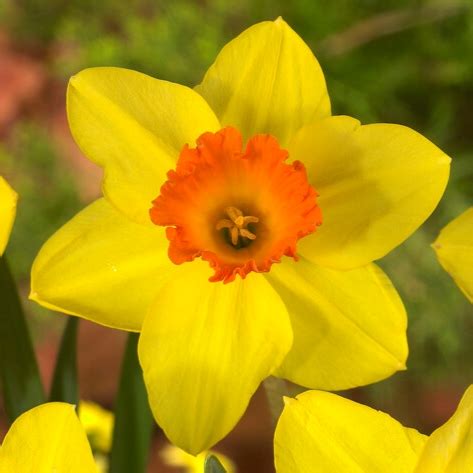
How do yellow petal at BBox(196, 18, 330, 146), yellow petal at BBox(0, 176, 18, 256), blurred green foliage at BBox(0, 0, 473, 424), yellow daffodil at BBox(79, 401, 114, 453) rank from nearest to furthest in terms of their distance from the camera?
yellow petal at BBox(0, 176, 18, 256) < yellow petal at BBox(196, 18, 330, 146) < yellow daffodil at BBox(79, 401, 114, 453) < blurred green foliage at BBox(0, 0, 473, 424)

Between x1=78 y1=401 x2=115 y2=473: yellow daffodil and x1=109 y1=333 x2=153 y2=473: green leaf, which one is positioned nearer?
x1=109 y1=333 x2=153 y2=473: green leaf

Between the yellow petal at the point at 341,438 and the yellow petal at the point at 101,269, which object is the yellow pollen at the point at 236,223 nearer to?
the yellow petal at the point at 101,269

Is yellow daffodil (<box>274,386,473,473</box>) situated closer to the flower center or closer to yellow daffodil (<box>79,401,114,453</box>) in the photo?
the flower center

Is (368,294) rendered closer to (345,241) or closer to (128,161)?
(345,241)

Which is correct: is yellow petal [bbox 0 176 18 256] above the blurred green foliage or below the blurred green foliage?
above

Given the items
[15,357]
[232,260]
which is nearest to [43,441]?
[15,357]

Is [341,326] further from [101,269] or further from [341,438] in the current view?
→ [101,269]

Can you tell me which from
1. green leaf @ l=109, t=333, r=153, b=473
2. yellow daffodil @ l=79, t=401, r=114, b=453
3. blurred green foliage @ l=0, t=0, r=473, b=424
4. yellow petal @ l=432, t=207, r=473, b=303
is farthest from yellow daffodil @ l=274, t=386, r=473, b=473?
blurred green foliage @ l=0, t=0, r=473, b=424
